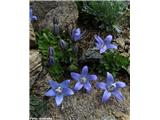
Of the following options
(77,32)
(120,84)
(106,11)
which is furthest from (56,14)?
(120,84)

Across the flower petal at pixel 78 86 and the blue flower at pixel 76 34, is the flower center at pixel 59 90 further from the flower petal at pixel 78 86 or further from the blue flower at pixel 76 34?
the blue flower at pixel 76 34

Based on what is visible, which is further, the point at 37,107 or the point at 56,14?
the point at 56,14

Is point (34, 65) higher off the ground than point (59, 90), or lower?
higher

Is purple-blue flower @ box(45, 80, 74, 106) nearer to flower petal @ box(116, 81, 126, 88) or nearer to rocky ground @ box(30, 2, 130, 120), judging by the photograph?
rocky ground @ box(30, 2, 130, 120)

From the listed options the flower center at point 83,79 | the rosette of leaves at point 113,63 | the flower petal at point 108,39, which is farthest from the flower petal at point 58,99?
the flower petal at point 108,39

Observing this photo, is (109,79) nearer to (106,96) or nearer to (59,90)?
(106,96)
